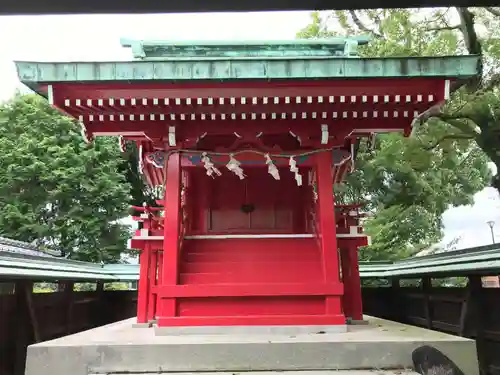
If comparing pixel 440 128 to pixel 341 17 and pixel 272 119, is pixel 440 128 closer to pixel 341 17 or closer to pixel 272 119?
pixel 341 17

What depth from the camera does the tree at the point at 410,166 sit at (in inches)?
555

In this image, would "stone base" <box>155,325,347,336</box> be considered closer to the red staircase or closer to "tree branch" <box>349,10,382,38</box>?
the red staircase

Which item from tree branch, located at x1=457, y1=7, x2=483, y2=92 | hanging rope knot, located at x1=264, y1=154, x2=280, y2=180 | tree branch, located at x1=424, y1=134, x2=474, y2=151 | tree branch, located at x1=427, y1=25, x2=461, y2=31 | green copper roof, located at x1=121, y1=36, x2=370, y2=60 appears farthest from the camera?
tree branch, located at x1=427, y1=25, x2=461, y2=31

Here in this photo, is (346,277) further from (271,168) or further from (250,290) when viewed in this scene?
(271,168)

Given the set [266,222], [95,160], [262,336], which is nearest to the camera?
[262,336]

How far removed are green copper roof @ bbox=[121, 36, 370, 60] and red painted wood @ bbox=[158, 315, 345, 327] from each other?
5.35 m

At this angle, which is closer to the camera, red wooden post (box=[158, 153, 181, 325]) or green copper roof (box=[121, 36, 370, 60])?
red wooden post (box=[158, 153, 181, 325])

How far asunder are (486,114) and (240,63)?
28.7 ft

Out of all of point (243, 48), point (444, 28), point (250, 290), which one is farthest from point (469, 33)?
point (250, 290)

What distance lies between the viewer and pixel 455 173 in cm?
2009

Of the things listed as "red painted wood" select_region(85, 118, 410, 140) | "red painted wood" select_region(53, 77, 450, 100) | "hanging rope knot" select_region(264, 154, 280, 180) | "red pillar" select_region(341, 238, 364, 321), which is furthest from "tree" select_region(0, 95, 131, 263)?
"red pillar" select_region(341, 238, 364, 321)

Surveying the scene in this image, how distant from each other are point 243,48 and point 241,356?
254 inches

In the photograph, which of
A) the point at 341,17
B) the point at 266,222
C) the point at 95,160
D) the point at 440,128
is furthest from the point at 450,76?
the point at 95,160

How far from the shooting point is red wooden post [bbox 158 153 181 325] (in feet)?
23.8
